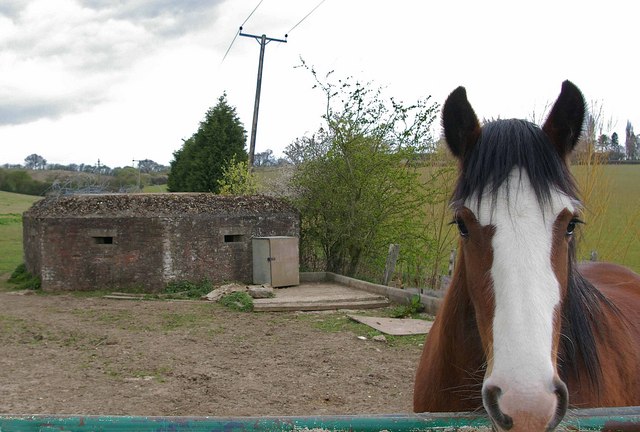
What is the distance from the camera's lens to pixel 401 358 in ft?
26.7

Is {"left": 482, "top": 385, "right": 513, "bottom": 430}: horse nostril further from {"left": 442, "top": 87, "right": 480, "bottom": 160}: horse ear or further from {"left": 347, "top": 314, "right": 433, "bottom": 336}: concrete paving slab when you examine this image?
{"left": 347, "top": 314, "right": 433, "bottom": 336}: concrete paving slab

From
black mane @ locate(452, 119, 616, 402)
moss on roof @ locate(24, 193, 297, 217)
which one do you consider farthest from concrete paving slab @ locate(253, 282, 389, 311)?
black mane @ locate(452, 119, 616, 402)

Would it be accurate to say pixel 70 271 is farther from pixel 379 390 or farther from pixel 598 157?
pixel 598 157

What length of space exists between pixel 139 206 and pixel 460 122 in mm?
12581

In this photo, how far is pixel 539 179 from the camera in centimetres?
204

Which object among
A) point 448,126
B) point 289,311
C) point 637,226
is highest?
point 448,126

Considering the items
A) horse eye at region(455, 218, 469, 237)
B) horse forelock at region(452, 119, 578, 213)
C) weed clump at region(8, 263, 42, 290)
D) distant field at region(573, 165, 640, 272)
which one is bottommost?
weed clump at region(8, 263, 42, 290)

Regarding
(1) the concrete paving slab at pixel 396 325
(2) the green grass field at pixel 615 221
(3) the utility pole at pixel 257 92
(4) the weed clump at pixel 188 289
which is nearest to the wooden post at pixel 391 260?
(1) the concrete paving slab at pixel 396 325

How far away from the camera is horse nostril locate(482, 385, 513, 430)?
1.65 meters

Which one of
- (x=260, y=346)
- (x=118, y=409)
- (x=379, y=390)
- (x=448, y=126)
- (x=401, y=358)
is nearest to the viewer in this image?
(x=448, y=126)

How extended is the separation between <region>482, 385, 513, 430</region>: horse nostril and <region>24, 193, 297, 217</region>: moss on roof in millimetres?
12788

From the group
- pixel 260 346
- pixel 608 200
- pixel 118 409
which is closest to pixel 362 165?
pixel 608 200

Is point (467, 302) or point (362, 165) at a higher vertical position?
point (362, 165)

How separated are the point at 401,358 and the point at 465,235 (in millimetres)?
6331
